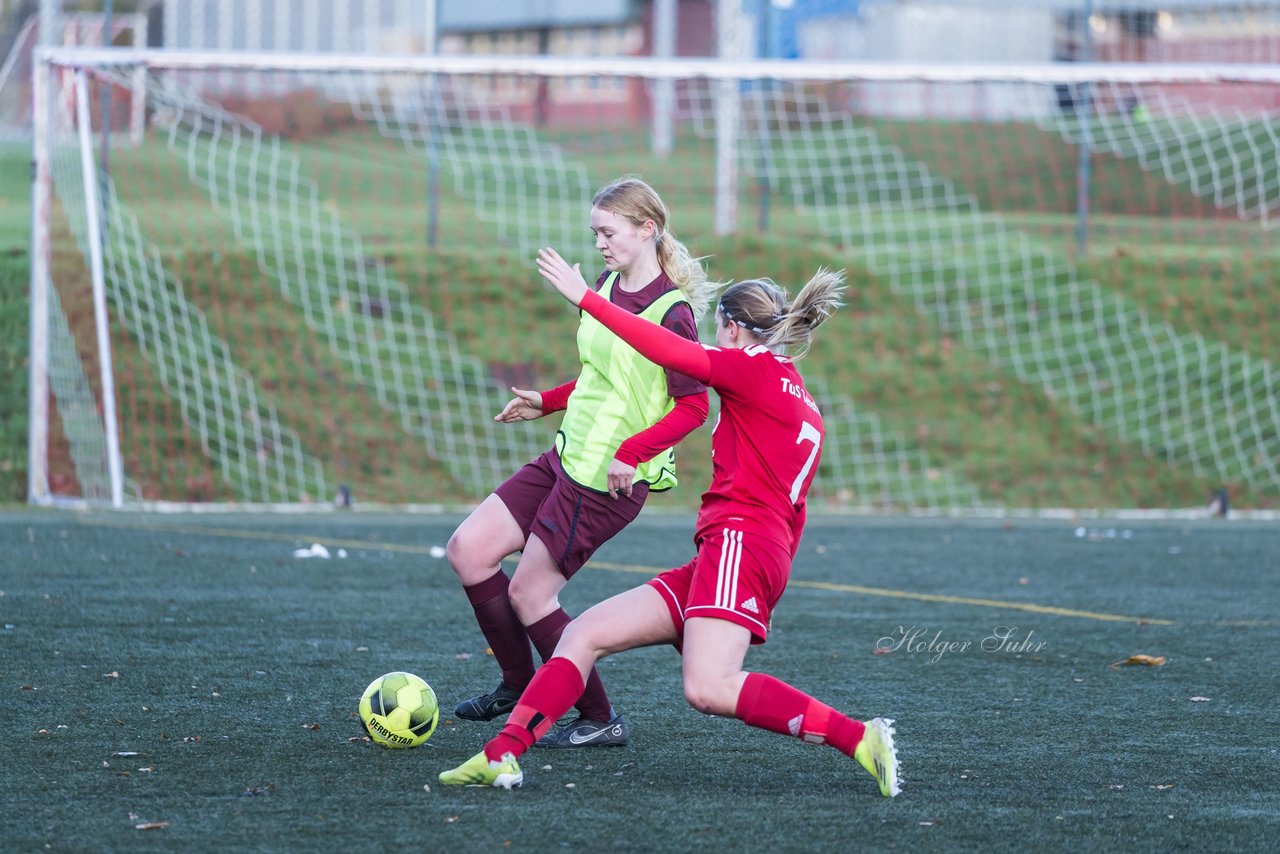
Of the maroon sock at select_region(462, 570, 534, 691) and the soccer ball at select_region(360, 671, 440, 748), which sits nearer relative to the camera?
the soccer ball at select_region(360, 671, 440, 748)

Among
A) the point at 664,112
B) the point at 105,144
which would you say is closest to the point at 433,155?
A: the point at 105,144

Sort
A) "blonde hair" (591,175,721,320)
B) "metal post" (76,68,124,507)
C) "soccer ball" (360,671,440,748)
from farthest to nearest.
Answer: "metal post" (76,68,124,507)
"blonde hair" (591,175,721,320)
"soccer ball" (360,671,440,748)

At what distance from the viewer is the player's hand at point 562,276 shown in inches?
157

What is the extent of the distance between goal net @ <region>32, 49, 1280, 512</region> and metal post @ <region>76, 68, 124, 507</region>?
0.03m

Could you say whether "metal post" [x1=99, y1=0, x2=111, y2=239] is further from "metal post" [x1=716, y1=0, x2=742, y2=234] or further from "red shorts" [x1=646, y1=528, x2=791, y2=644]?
"red shorts" [x1=646, y1=528, x2=791, y2=644]

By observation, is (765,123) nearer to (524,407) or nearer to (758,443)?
(524,407)

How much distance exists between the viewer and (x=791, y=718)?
3.89 m

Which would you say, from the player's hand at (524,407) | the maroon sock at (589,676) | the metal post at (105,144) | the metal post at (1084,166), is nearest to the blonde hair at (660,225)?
the player's hand at (524,407)

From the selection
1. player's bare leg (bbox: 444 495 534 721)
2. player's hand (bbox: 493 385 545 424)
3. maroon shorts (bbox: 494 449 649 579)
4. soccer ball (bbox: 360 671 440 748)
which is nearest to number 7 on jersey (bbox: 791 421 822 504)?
A: maroon shorts (bbox: 494 449 649 579)

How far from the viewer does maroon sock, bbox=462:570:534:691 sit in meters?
4.55

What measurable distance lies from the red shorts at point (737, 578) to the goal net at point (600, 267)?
21.8 feet

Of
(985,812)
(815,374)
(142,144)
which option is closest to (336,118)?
(142,144)

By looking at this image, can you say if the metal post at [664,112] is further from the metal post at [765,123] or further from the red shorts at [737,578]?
the red shorts at [737,578]

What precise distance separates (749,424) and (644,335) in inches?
14.1
